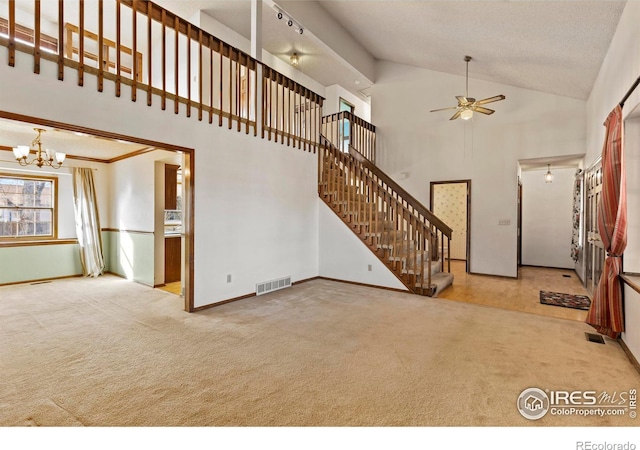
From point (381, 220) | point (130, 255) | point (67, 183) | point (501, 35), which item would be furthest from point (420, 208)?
point (67, 183)

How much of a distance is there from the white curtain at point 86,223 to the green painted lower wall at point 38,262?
0.20 meters

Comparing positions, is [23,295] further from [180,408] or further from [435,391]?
[435,391]

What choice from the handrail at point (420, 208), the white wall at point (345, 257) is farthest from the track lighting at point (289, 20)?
the white wall at point (345, 257)

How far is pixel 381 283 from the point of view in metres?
5.18

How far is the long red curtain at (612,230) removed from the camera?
2.84m

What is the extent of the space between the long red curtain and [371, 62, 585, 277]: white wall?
3.16 meters

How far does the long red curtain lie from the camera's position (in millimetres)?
2844

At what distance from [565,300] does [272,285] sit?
14.7 feet

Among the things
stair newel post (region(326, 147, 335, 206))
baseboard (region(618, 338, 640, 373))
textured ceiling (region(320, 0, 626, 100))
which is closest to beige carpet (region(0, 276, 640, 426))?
baseboard (region(618, 338, 640, 373))

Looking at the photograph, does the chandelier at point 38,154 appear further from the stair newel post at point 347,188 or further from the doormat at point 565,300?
the doormat at point 565,300

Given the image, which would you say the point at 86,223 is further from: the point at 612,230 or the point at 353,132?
the point at 612,230

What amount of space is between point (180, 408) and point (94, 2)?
657cm

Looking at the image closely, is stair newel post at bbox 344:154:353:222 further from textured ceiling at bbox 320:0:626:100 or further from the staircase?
textured ceiling at bbox 320:0:626:100
